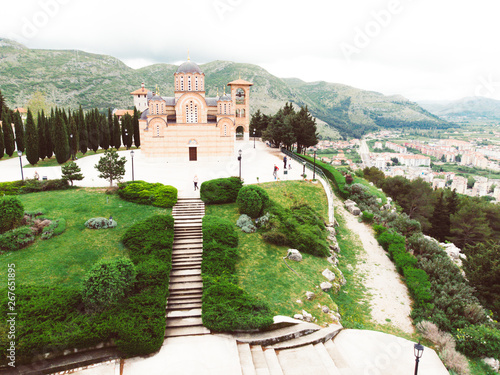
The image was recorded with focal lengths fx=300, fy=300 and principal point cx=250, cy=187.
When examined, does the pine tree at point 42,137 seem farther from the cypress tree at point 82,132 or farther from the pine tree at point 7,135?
the cypress tree at point 82,132

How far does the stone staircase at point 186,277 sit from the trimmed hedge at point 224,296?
515 mm

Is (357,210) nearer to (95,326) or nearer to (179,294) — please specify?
(179,294)

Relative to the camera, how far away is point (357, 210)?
2373cm

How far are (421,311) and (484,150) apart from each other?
368ft

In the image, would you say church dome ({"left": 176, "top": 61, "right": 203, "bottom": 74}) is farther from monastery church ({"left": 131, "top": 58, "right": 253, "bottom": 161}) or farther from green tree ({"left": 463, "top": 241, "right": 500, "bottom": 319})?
green tree ({"left": 463, "top": 241, "right": 500, "bottom": 319})

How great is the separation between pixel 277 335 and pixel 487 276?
36.8 feet

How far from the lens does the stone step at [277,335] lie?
1020cm

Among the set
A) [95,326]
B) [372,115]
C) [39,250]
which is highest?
[372,115]

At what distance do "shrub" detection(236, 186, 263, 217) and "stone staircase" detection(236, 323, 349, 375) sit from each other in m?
7.76

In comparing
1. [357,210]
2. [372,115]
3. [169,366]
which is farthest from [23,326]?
[372,115]

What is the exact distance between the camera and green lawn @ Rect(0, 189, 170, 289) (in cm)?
1184

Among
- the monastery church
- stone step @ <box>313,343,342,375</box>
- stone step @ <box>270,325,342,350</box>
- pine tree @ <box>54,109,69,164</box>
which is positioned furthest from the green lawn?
pine tree @ <box>54,109,69,164</box>

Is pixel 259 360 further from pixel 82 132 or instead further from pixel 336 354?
pixel 82 132

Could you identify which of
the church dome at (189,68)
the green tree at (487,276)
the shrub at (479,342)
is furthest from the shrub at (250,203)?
the church dome at (189,68)
